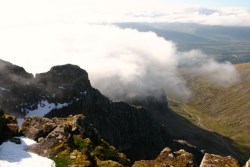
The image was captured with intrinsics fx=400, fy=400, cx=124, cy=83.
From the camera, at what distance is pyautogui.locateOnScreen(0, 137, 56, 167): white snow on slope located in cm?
4722

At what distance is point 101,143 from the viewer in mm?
75250

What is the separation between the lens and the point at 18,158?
49.3 meters

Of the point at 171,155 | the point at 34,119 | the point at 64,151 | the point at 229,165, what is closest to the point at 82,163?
the point at 64,151

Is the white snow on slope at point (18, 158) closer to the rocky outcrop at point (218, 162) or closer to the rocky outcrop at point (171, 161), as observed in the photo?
the rocky outcrop at point (171, 161)

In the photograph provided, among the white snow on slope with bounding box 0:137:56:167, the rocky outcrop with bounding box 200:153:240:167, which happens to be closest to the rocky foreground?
the rocky outcrop with bounding box 200:153:240:167

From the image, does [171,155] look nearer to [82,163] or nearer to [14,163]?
[82,163]

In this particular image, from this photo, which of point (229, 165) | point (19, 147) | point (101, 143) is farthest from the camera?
point (101, 143)

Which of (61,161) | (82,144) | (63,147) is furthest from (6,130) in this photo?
(61,161)

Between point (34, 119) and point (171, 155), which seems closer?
point (171, 155)

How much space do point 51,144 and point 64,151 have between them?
344 centimetres

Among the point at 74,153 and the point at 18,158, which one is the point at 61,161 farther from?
the point at 18,158

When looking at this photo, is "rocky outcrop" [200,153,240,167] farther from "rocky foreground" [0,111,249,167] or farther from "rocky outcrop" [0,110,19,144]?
"rocky outcrop" [0,110,19,144]

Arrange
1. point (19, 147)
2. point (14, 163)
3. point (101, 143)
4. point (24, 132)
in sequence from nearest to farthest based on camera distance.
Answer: point (14, 163) → point (19, 147) → point (24, 132) → point (101, 143)

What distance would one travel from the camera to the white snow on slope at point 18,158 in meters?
47.2
